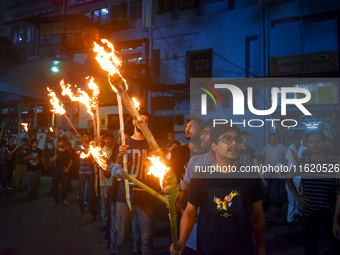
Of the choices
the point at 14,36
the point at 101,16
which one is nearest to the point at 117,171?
the point at 101,16

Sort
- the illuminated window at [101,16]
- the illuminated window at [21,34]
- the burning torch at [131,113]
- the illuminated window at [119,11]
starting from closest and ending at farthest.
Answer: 1. the burning torch at [131,113]
2. the illuminated window at [119,11]
3. the illuminated window at [101,16]
4. the illuminated window at [21,34]

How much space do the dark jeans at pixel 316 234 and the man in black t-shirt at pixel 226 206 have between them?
1616 mm

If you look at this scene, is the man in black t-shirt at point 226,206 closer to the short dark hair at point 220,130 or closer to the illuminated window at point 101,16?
the short dark hair at point 220,130

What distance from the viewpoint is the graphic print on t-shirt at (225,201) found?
2.28m

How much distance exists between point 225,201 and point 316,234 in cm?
207

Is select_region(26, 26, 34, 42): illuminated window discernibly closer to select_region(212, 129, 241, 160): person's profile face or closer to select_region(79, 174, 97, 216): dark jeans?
select_region(79, 174, 97, 216): dark jeans

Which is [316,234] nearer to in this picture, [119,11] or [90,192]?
[90,192]

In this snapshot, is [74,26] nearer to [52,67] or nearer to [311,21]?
[52,67]

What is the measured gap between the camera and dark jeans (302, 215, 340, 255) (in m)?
3.42

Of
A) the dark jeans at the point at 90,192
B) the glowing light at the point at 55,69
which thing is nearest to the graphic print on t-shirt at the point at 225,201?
the dark jeans at the point at 90,192

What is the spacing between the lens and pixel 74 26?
16.0m

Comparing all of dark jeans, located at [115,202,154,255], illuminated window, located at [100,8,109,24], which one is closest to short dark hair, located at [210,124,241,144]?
dark jeans, located at [115,202,154,255]

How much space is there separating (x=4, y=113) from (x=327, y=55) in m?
22.0

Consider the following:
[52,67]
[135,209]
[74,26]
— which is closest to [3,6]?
[74,26]
